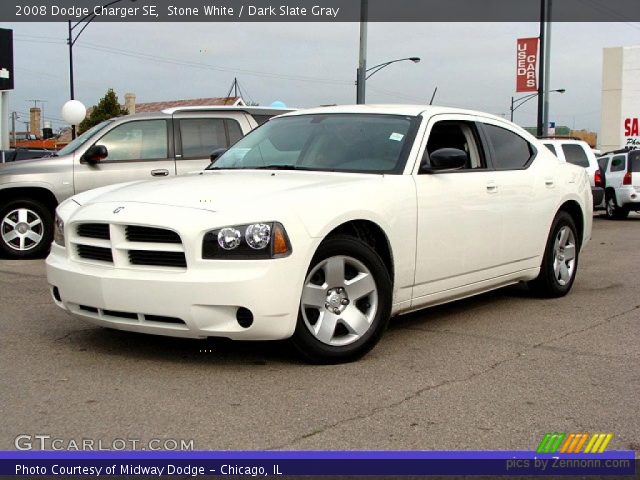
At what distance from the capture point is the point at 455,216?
5.64m

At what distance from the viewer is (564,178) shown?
7.14m

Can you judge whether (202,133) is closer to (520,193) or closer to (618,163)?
(520,193)

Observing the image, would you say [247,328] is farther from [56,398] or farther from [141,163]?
[141,163]

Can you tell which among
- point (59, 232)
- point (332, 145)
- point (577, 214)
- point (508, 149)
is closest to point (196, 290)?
point (59, 232)

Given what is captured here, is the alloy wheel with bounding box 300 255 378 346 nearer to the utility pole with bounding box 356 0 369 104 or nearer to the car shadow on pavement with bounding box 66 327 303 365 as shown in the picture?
the car shadow on pavement with bounding box 66 327 303 365

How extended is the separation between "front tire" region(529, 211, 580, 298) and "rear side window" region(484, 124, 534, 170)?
684 mm

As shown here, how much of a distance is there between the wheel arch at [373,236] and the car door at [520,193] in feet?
4.29

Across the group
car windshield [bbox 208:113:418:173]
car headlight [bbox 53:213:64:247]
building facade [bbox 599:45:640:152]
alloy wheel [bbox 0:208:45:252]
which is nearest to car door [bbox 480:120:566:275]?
car windshield [bbox 208:113:418:173]

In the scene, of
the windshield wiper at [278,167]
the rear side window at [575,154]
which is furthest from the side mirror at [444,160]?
the rear side window at [575,154]

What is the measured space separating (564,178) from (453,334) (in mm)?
2274

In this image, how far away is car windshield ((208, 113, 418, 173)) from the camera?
5.52m

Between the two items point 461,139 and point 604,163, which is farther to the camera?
point 604,163

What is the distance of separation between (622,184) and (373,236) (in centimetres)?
1508

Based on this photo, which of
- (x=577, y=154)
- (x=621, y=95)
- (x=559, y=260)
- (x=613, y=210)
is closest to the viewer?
(x=559, y=260)
